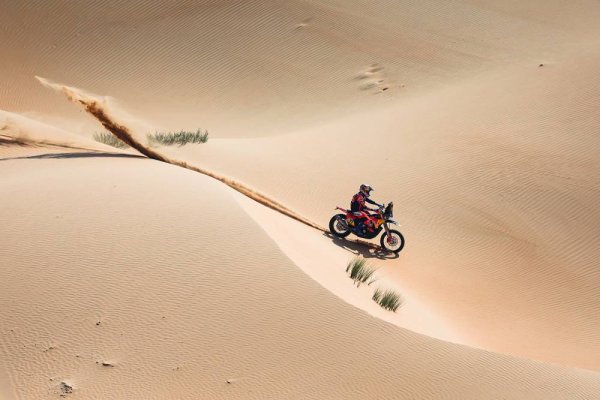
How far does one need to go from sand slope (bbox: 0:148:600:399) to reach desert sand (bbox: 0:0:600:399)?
2 centimetres

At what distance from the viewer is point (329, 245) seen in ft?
40.9

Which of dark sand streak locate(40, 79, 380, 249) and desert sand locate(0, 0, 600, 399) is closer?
desert sand locate(0, 0, 600, 399)

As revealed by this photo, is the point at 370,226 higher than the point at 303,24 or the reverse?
the reverse

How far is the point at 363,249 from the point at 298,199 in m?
2.17

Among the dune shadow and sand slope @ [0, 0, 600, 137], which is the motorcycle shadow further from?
sand slope @ [0, 0, 600, 137]

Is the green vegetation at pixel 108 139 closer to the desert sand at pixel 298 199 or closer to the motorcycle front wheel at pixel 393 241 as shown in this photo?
the desert sand at pixel 298 199

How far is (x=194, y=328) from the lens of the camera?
779 cm

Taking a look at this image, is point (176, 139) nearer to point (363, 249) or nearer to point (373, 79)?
point (363, 249)

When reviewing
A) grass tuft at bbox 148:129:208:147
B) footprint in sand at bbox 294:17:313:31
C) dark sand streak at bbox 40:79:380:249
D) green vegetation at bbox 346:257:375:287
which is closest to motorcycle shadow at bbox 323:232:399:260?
dark sand streak at bbox 40:79:380:249

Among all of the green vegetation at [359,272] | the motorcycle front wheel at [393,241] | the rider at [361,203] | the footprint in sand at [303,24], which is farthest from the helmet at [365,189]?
the footprint in sand at [303,24]

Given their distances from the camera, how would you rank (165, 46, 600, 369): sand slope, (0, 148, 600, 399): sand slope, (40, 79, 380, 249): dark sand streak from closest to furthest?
(0, 148, 600, 399): sand slope → (165, 46, 600, 369): sand slope → (40, 79, 380, 249): dark sand streak

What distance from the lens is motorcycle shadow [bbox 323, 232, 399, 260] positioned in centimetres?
1296

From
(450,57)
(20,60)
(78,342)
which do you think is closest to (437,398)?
(78,342)

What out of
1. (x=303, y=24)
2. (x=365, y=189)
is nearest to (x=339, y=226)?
(x=365, y=189)
